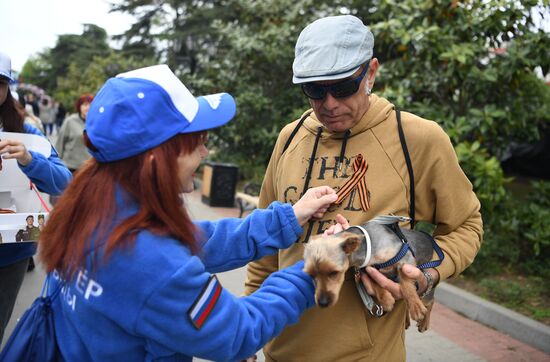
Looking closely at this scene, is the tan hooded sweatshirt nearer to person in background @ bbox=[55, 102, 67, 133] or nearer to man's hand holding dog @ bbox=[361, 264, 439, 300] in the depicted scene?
man's hand holding dog @ bbox=[361, 264, 439, 300]

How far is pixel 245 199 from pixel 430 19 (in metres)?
5.00

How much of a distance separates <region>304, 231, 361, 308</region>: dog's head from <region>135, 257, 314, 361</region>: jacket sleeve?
0.54 ft

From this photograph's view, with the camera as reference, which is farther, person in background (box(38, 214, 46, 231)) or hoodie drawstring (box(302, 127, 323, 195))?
person in background (box(38, 214, 46, 231))

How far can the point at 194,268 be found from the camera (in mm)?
1394

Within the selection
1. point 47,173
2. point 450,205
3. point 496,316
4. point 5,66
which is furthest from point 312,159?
point 496,316

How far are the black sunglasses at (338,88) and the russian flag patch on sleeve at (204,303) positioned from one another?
0.99 meters

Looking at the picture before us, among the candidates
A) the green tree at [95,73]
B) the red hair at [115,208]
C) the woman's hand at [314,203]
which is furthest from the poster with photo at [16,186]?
the green tree at [95,73]

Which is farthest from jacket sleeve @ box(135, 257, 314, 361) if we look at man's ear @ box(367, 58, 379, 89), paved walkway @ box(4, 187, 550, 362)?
paved walkway @ box(4, 187, 550, 362)

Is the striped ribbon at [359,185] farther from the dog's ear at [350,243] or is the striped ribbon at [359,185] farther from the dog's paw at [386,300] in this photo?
the dog's paw at [386,300]

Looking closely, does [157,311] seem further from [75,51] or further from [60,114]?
[75,51]

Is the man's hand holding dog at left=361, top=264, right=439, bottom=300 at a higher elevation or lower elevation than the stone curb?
higher

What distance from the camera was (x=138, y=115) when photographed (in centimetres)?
144

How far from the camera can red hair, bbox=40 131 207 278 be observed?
1.41m

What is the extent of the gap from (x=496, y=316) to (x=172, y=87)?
520 centimetres
